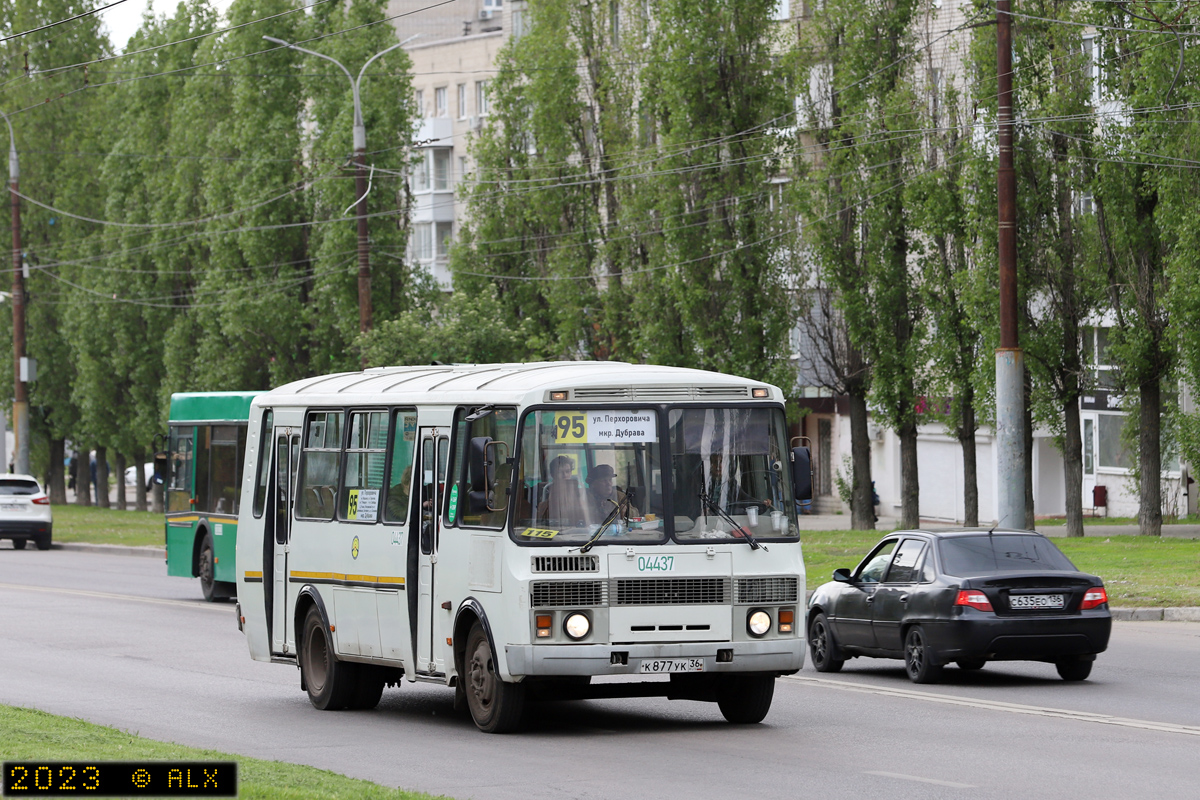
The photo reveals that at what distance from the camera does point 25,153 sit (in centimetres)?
6688

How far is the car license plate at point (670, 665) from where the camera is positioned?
12977 millimetres

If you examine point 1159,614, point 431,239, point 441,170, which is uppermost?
point 441,170

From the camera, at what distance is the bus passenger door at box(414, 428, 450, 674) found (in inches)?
555

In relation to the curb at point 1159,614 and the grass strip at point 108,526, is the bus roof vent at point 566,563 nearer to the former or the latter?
the curb at point 1159,614

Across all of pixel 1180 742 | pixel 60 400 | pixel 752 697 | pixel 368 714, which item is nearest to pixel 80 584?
pixel 368 714

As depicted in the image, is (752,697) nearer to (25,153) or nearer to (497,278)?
(497,278)

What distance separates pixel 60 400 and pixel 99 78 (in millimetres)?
11436

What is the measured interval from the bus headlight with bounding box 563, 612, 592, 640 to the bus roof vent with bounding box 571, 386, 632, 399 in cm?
153

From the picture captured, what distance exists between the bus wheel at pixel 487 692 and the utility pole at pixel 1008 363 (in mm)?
13605

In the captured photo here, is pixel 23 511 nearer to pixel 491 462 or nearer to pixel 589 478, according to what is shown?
pixel 491 462

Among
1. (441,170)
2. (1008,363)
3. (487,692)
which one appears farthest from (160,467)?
(441,170)

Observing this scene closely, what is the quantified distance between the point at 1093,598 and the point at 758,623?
4.47 m

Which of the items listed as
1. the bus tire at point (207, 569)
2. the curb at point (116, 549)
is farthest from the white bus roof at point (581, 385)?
the curb at point (116, 549)

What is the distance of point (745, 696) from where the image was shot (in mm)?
13945
